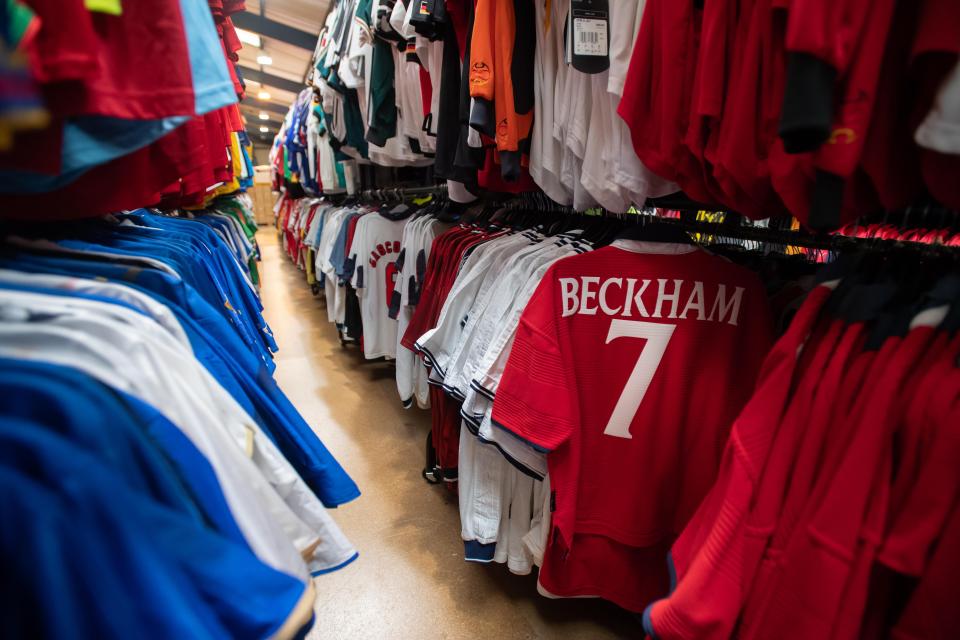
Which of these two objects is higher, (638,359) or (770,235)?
(770,235)

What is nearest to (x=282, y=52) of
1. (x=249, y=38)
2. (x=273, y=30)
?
(x=249, y=38)

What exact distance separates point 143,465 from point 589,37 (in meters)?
1.08

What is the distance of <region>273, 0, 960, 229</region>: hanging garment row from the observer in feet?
1.76

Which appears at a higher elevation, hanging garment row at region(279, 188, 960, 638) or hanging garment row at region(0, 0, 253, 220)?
hanging garment row at region(0, 0, 253, 220)

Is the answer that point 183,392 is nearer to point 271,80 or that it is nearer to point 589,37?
point 589,37

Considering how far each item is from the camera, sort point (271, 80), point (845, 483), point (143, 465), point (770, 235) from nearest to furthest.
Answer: point (143, 465)
point (845, 483)
point (770, 235)
point (271, 80)

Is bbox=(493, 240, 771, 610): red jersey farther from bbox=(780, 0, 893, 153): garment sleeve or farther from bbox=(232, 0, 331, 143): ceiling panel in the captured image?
bbox=(232, 0, 331, 143): ceiling panel

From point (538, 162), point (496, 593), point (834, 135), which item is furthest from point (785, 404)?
point (496, 593)

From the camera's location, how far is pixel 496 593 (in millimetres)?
1510

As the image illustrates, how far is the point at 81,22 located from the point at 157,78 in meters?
0.11

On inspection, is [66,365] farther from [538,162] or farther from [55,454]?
[538,162]

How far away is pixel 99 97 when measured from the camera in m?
0.46

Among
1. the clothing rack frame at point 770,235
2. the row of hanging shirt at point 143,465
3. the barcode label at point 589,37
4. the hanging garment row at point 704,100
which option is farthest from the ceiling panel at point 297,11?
the row of hanging shirt at point 143,465

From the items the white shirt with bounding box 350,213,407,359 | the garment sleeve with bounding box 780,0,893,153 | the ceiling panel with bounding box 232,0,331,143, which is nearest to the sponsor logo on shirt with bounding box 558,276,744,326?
the garment sleeve with bounding box 780,0,893,153
